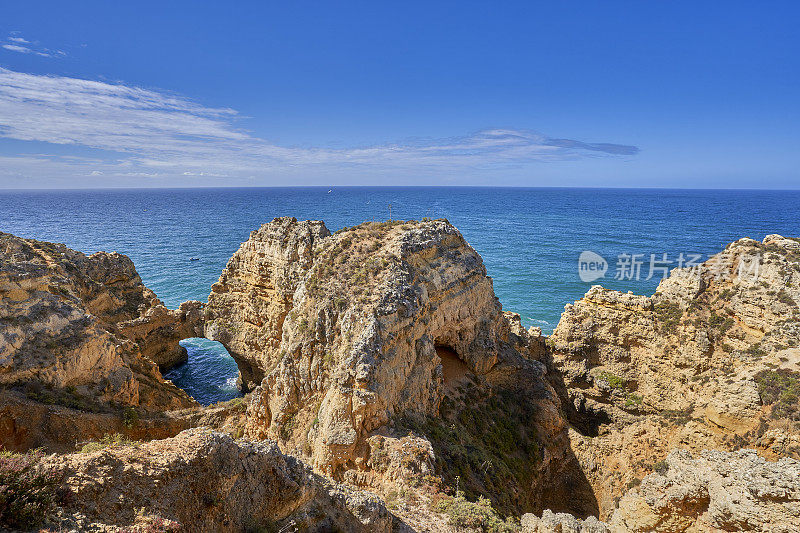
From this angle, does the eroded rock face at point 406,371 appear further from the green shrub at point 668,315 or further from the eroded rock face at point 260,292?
the green shrub at point 668,315

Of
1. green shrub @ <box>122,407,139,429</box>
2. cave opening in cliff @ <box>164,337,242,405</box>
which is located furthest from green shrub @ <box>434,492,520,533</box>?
cave opening in cliff @ <box>164,337,242,405</box>

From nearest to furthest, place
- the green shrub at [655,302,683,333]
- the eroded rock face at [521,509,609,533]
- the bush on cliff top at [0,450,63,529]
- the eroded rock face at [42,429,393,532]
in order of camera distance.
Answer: the bush on cliff top at [0,450,63,529] → the eroded rock face at [42,429,393,532] → the eroded rock face at [521,509,609,533] → the green shrub at [655,302,683,333]

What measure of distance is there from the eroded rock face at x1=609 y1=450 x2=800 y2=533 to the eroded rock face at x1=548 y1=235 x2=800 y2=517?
750 centimetres

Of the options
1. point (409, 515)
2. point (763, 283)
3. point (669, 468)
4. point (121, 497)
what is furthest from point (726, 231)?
point (121, 497)

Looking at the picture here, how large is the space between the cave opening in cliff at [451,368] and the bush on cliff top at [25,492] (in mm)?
17464

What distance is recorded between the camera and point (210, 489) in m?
9.36

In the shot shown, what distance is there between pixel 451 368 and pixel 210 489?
16172 millimetres

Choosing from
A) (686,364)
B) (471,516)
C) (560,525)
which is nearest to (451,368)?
(471,516)

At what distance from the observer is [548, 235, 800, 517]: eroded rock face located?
19.7m

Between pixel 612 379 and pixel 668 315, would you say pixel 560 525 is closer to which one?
pixel 612 379

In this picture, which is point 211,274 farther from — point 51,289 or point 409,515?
point 409,515

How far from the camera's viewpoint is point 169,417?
22578 mm

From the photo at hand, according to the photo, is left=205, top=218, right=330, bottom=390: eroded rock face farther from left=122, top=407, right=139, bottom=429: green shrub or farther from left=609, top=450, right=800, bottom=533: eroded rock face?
left=609, top=450, right=800, bottom=533: eroded rock face

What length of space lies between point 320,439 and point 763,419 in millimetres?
21263
